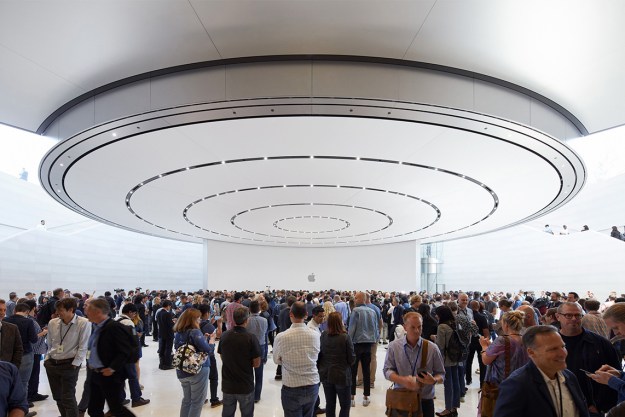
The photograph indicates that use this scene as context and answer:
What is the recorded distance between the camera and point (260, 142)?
33.2 ft

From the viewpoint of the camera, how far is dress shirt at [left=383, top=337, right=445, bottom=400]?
436 cm

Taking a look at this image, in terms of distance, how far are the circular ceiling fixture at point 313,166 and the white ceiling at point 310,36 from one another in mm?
879

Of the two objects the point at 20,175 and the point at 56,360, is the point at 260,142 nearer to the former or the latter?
the point at 56,360

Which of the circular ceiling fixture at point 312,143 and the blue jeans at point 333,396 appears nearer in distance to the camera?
the blue jeans at point 333,396

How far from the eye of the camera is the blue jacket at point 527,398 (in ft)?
7.90

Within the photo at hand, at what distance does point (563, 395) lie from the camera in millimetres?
2559

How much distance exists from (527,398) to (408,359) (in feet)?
6.68

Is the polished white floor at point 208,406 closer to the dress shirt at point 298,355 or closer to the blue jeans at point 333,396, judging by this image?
the blue jeans at point 333,396

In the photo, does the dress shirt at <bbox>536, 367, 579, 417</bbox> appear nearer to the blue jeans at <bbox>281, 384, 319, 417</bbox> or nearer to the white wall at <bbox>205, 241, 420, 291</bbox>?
the blue jeans at <bbox>281, 384, 319, 417</bbox>

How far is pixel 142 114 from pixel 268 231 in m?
18.3

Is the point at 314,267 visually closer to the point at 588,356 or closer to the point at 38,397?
the point at 38,397

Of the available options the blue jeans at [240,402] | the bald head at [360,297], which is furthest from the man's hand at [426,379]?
the bald head at [360,297]

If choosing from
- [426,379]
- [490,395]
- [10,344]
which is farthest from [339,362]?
[10,344]

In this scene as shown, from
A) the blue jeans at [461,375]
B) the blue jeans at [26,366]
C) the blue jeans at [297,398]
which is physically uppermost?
the blue jeans at [297,398]
